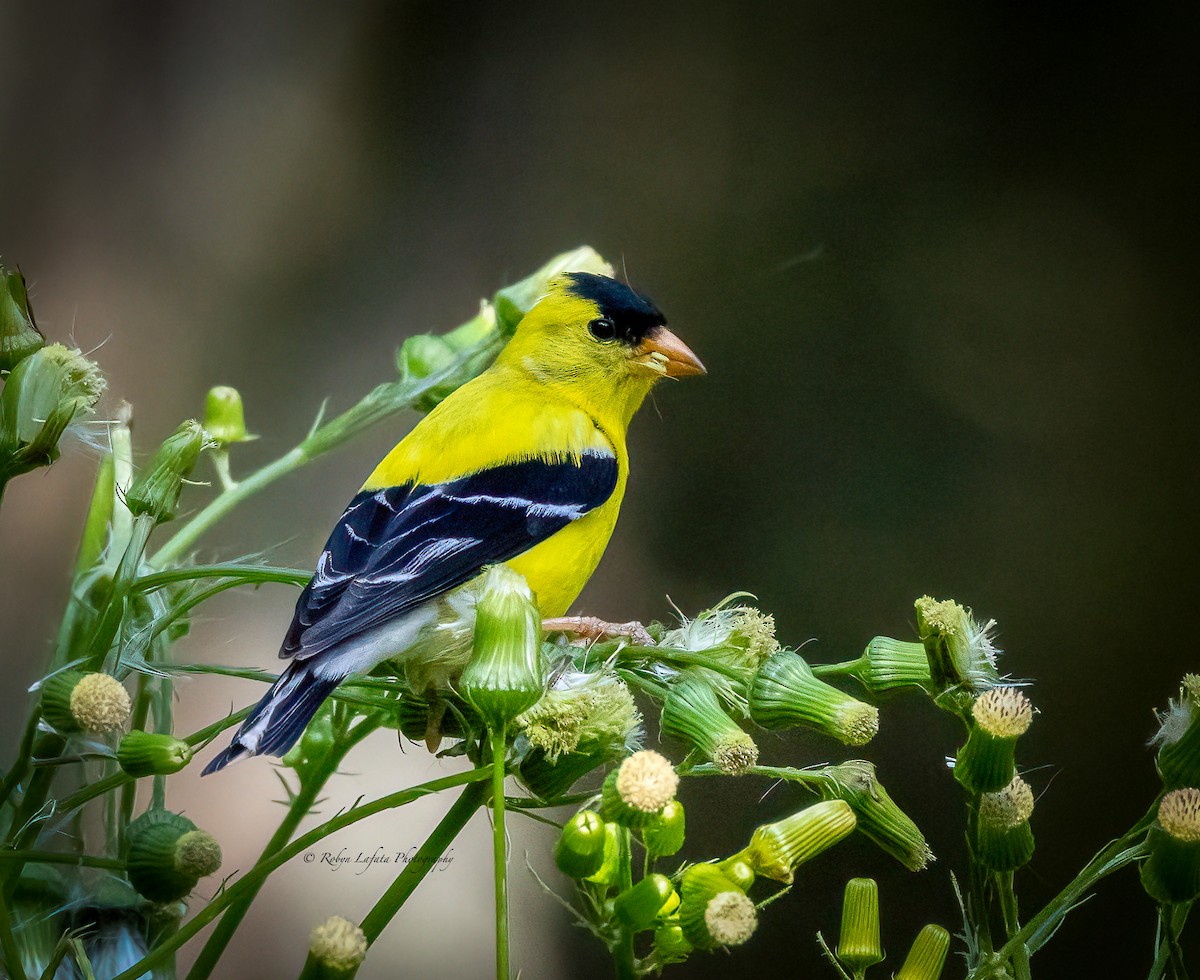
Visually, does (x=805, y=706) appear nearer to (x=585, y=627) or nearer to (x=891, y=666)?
(x=891, y=666)

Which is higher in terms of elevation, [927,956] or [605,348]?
[605,348]

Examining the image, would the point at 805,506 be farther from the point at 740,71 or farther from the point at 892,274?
the point at 740,71

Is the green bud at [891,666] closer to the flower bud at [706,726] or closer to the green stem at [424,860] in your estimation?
the flower bud at [706,726]

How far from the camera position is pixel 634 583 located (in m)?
1.08

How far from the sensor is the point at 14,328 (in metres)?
0.57

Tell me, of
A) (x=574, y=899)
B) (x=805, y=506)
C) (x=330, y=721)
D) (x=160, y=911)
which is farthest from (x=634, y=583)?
(x=160, y=911)

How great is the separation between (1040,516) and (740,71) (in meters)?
0.60

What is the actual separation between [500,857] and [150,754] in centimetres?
17

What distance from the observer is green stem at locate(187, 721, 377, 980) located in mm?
580

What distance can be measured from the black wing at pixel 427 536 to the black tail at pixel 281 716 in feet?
0.07

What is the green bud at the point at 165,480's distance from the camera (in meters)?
0.57

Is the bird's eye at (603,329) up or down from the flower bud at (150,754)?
up

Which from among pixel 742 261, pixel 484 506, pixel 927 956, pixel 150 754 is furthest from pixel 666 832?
pixel 742 261

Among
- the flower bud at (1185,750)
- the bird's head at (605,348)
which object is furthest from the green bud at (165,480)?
the flower bud at (1185,750)
